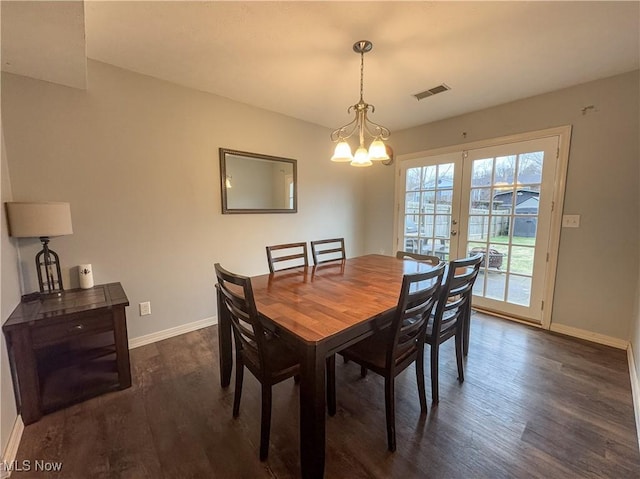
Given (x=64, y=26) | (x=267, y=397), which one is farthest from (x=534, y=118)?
(x=64, y=26)

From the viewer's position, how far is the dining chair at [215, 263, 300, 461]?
1252 mm

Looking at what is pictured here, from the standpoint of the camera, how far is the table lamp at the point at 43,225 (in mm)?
1642

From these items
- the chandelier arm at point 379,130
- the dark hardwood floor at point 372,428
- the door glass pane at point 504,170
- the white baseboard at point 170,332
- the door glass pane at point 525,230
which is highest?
the chandelier arm at point 379,130

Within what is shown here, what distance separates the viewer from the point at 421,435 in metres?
1.48

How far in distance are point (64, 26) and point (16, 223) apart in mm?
1152

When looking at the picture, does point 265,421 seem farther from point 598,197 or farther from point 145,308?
point 598,197

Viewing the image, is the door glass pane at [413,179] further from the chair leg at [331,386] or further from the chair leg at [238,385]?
the chair leg at [238,385]

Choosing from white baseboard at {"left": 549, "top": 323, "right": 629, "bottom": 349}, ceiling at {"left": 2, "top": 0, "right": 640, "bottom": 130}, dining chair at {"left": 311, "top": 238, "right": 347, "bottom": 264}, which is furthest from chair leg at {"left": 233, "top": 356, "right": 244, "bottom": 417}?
white baseboard at {"left": 549, "top": 323, "right": 629, "bottom": 349}

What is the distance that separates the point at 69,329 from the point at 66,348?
46cm

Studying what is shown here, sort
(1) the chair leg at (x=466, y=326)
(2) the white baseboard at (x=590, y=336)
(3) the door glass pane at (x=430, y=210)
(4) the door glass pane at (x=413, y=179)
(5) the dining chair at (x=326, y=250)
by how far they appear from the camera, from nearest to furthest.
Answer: (1) the chair leg at (x=466, y=326) → (2) the white baseboard at (x=590, y=336) → (5) the dining chair at (x=326, y=250) → (3) the door glass pane at (x=430, y=210) → (4) the door glass pane at (x=413, y=179)

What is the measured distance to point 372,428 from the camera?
1.54 meters

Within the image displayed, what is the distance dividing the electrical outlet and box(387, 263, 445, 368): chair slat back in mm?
2187

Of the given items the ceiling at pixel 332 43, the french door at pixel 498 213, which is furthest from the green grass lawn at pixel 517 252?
the ceiling at pixel 332 43

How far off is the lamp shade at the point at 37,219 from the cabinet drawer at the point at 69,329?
57 cm
